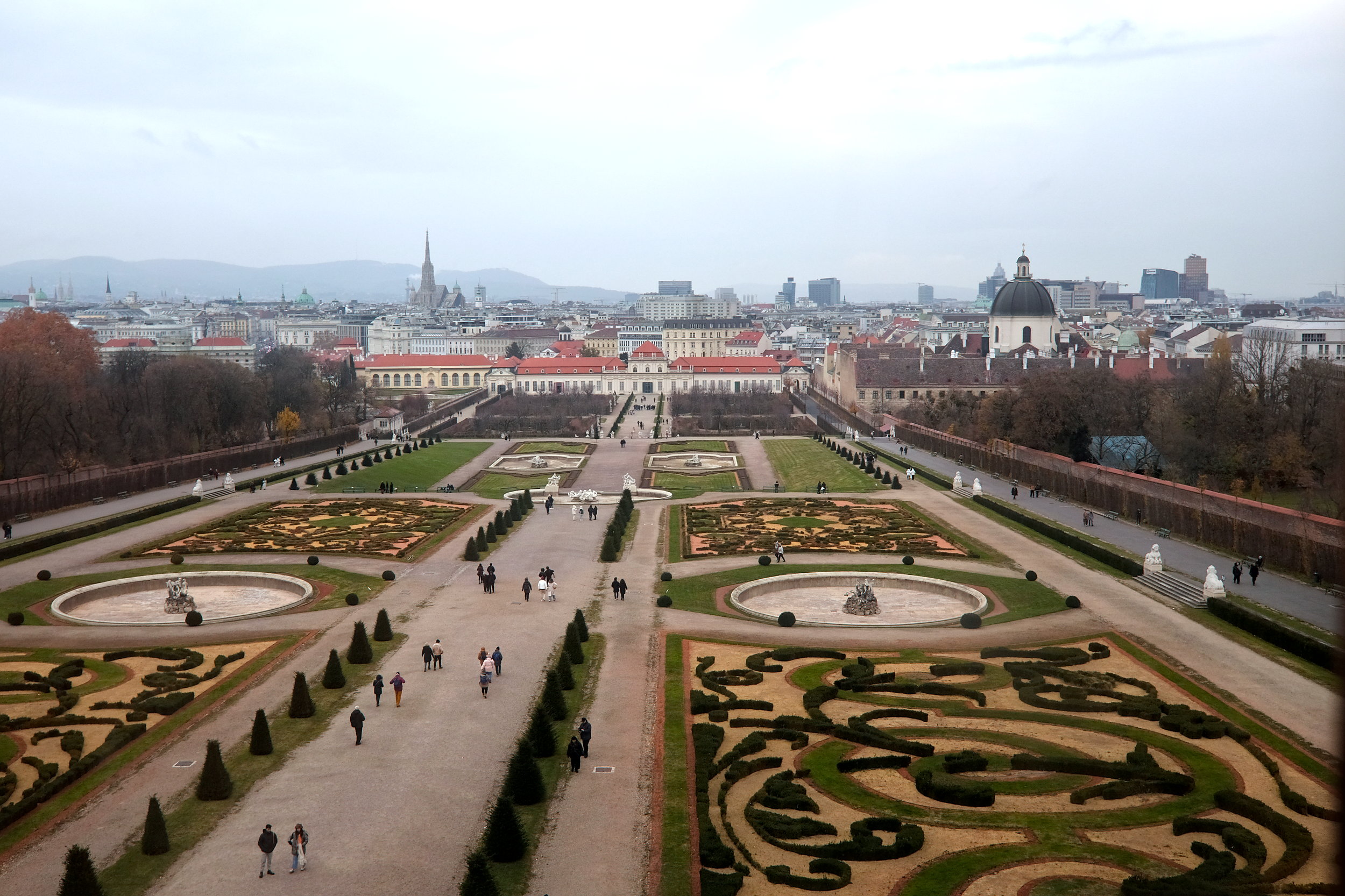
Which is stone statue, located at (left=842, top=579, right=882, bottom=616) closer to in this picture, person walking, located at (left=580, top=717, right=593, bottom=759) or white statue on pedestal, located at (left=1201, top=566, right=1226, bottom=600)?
white statue on pedestal, located at (left=1201, top=566, right=1226, bottom=600)

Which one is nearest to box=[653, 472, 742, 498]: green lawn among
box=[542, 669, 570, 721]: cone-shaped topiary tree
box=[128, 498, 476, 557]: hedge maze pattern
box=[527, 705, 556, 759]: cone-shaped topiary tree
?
box=[128, 498, 476, 557]: hedge maze pattern

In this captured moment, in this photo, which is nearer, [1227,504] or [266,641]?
[266,641]

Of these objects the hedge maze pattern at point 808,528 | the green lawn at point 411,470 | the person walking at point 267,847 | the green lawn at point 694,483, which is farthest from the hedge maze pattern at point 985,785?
the green lawn at point 411,470

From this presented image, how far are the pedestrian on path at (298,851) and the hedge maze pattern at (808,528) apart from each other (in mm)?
26179

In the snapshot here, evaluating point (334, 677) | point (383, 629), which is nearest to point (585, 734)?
point (334, 677)

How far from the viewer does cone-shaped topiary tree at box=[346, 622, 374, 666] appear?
28.9 metres

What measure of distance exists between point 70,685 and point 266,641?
5358mm

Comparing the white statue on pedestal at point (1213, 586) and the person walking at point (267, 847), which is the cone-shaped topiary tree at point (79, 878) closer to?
the person walking at point (267, 847)

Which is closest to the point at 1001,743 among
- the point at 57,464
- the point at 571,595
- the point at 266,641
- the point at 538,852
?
the point at 538,852

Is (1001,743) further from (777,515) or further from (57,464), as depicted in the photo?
(57,464)

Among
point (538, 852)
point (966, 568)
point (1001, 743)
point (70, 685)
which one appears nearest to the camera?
point (538, 852)

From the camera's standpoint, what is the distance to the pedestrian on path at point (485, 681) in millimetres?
26312

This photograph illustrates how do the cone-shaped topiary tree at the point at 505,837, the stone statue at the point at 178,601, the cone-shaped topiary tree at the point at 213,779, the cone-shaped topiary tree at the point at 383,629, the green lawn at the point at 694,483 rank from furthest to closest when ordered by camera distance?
the green lawn at the point at 694,483
the stone statue at the point at 178,601
the cone-shaped topiary tree at the point at 383,629
the cone-shaped topiary tree at the point at 213,779
the cone-shaped topiary tree at the point at 505,837

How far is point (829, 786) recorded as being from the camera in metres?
21.0
